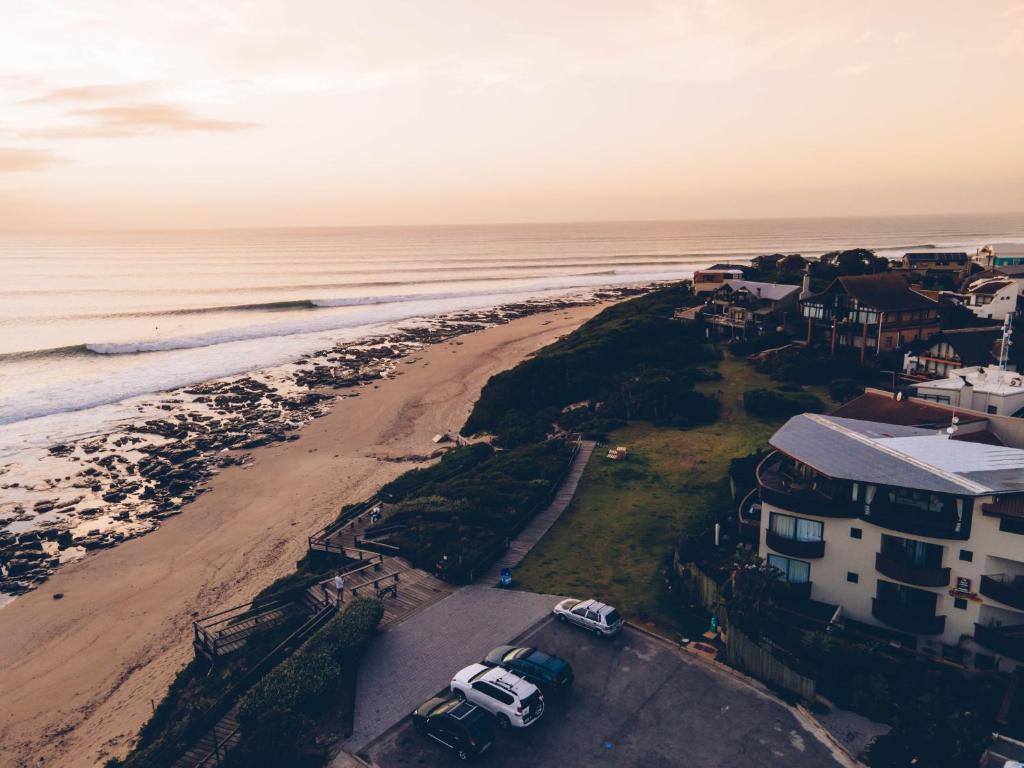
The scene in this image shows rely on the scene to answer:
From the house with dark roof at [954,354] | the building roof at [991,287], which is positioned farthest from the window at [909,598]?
the building roof at [991,287]

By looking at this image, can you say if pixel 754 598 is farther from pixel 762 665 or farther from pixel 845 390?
pixel 845 390

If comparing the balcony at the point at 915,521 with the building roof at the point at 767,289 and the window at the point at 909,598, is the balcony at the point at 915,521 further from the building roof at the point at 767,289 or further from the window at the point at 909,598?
the building roof at the point at 767,289

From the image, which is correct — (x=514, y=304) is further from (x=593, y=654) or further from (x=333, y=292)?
(x=593, y=654)

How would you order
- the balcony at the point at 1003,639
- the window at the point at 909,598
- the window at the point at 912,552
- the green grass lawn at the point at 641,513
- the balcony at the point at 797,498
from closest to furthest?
the balcony at the point at 1003,639, the window at the point at 912,552, the window at the point at 909,598, the balcony at the point at 797,498, the green grass lawn at the point at 641,513

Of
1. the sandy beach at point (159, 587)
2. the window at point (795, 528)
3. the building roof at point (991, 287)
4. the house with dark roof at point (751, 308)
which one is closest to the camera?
the window at point (795, 528)

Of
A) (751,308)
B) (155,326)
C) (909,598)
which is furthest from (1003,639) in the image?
(155,326)

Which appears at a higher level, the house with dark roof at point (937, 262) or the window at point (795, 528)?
the house with dark roof at point (937, 262)
